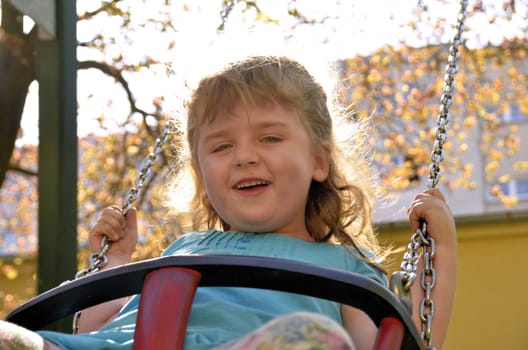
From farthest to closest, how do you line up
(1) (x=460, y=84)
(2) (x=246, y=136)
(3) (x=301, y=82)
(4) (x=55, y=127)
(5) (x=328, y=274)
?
(1) (x=460, y=84) < (4) (x=55, y=127) < (3) (x=301, y=82) < (2) (x=246, y=136) < (5) (x=328, y=274)

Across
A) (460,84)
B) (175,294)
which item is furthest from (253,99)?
(460,84)

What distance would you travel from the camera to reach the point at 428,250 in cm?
169

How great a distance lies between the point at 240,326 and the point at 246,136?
43 centimetres

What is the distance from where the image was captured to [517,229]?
5914mm

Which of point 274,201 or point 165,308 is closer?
point 165,308

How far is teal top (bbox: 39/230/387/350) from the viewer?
144 centimetres

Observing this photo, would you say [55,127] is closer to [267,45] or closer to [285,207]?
[267,45]

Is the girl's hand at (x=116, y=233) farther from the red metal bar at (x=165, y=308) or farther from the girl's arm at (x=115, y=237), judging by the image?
the red metal bar at (x=165, y=308)

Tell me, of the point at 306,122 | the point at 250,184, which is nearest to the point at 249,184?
the point at 250,184

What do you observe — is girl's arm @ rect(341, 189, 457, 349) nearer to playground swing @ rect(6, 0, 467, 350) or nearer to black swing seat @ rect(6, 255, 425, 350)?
playground swing @ rect(6, 0, 467, 350)

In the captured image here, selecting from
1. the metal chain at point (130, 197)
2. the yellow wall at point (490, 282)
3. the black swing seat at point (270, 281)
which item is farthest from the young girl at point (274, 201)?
the yellow wall at point (490, 282)

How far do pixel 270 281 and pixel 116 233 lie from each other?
0.95 m

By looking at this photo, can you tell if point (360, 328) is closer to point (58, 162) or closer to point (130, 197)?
point (130, 197)

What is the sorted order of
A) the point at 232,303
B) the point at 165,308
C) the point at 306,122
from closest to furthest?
the point at 165,308 < the point at 232,303 < the point at 306,122
